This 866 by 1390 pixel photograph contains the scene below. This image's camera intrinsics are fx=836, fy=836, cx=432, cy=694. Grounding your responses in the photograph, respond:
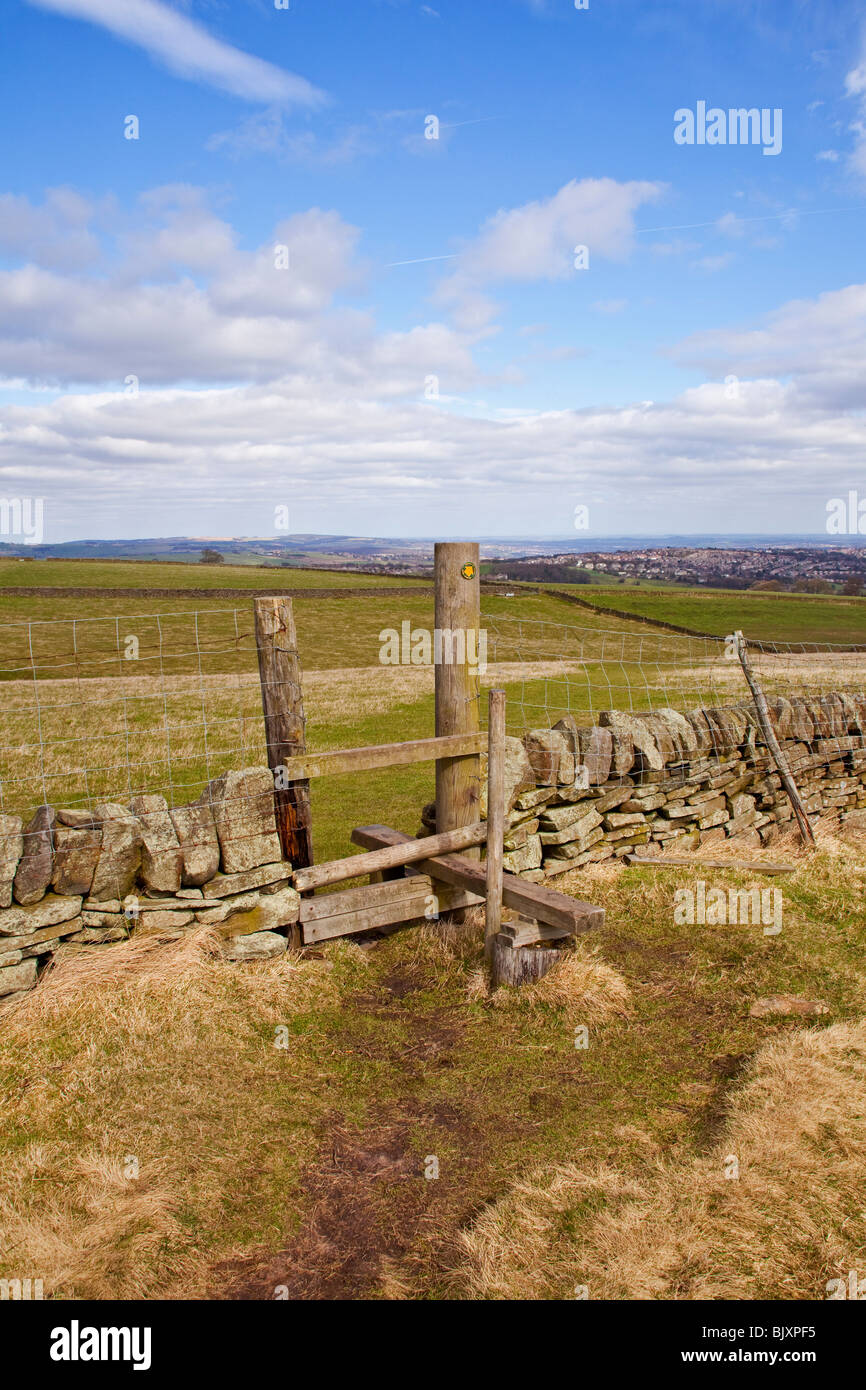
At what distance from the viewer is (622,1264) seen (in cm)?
380

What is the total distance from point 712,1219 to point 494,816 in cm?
335

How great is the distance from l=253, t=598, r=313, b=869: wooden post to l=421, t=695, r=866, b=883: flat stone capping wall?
5.30 feet

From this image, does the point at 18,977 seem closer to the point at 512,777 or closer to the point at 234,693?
the point at 512,777

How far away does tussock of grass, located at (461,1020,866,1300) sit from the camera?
12.3ft

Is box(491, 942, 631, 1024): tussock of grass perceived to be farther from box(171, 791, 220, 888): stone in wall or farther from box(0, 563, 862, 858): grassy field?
box(0, 563, 862, 858): grassy field

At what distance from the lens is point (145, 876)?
20.5 feet

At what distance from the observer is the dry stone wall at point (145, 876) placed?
581 cm

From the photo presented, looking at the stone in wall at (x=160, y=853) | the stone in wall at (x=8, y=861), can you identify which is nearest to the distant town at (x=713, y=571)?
the stone in wall at (x=160, y=853)

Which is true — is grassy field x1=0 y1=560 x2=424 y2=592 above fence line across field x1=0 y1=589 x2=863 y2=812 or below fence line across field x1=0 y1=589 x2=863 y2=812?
above

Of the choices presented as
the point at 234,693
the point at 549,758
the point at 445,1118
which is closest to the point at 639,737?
the point at 549,758

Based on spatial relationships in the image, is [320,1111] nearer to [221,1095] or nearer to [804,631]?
[221,1095]

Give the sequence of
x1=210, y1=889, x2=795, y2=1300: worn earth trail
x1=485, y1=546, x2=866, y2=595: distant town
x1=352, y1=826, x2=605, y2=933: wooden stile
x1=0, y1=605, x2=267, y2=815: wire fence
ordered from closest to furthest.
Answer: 1. x1=210, y1=889, x2=795, y2=1300: worn earth trail
2. x1=352, y1=826, x2=605, y2=933: wooden stile
3. x1=0, y1=605, x2=267, y2=815: wire fence
4. x1=485, y1=546, x2=866, y2=595: distant town

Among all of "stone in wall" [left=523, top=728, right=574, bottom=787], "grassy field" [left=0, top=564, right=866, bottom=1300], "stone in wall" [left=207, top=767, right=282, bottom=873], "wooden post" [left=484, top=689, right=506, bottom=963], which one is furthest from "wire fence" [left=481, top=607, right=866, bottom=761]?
"grassy field" [left=0, top=564, right=866, bottom=1300]

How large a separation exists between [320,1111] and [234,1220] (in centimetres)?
97
